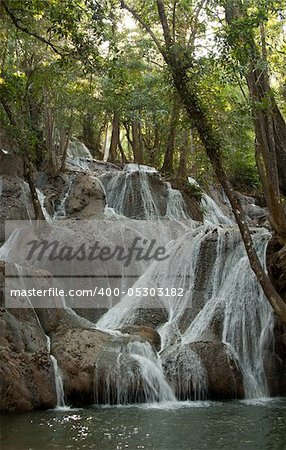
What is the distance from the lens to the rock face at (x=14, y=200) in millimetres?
17406

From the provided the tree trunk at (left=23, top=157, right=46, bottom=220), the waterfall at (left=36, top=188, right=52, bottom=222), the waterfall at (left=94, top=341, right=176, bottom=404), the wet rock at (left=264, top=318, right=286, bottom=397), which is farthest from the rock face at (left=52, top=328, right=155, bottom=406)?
the waterfall at (left=36, top=188, right=52, bottom=222)

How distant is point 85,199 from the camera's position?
18.2m

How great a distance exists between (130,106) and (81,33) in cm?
763

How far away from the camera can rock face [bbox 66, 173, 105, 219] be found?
17.8 metres

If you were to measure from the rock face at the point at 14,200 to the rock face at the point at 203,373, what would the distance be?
897 cm

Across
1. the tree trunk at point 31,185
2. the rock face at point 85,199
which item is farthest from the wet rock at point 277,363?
the rock face at point 85,199

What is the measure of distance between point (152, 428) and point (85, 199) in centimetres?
1187

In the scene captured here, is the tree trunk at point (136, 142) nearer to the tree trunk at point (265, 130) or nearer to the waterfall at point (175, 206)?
the waterfall at point (175, 206)

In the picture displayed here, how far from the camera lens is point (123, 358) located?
9617mm

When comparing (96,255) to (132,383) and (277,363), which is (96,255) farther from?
(277,363)

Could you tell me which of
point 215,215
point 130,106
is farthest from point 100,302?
point 215,215

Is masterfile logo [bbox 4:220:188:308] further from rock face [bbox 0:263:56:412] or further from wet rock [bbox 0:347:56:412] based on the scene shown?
wet rock [bbox 0:347:56:412]

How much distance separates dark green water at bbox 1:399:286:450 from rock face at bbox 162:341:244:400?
0.71m

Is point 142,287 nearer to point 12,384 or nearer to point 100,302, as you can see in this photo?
point 100,302
